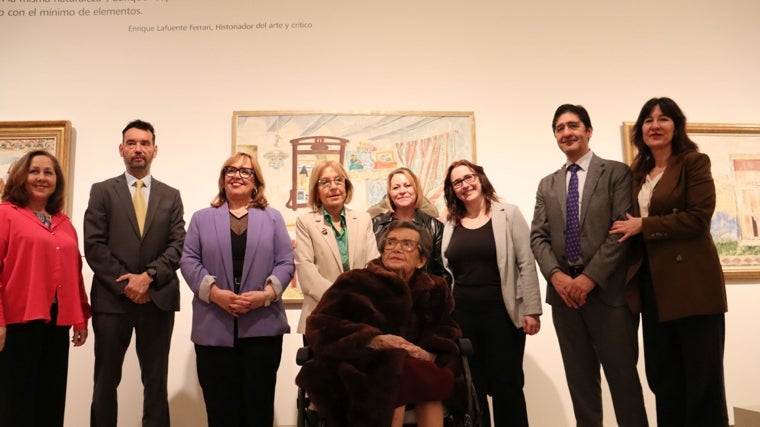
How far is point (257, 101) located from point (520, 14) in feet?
7.10

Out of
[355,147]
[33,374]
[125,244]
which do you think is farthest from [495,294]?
[33,374]

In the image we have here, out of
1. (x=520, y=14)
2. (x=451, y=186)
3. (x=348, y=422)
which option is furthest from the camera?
(x=520, y=14)

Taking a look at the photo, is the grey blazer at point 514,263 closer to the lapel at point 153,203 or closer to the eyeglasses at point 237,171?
the eyeglasses at point 237,171

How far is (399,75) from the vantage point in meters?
4.15

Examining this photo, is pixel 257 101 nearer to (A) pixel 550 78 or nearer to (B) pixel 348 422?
(A) pixel 550 78

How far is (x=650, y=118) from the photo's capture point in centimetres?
277

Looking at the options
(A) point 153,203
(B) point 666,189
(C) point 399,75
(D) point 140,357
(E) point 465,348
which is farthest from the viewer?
(C) point 399,75

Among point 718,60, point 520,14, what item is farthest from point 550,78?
point 718,60

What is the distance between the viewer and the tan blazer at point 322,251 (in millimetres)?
2857

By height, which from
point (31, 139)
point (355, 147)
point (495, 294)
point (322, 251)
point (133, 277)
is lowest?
point (495, 294)

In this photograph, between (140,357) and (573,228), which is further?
(140,357)

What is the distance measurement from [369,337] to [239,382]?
35.3 inches

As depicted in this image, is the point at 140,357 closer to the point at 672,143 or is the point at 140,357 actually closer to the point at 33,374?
the point at 33,374

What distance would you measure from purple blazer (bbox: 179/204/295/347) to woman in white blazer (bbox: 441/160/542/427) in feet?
3.09
